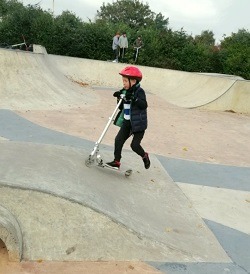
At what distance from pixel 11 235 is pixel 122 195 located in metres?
1.66

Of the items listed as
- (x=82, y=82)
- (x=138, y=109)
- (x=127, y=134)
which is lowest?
(x=82, y=82)

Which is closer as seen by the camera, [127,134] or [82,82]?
[127,134]

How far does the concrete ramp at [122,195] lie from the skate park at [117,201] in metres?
0.01

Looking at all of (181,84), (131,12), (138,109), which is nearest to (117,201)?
(138,109)

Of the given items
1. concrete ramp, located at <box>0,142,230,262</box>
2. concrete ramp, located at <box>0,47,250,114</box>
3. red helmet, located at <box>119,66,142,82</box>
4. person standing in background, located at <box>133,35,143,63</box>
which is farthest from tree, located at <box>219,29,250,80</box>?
red helmet, located at <box>119,66,142,82</box>

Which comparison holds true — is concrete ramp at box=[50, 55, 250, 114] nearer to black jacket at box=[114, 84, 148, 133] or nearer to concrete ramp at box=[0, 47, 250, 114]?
concrete ramp at box=[0, 47, 250, 114]

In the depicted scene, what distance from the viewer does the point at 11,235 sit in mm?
3018

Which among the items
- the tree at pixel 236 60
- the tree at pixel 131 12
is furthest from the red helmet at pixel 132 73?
the tree at pixel 131 12

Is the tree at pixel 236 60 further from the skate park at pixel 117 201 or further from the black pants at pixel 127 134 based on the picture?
the black pants at pixel 127 134

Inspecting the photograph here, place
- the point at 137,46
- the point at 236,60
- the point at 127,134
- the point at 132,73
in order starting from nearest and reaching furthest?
the point at 132,73
the point at 127,134
the point at 137,46
the point at 236,60

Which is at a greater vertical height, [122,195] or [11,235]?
[11,235]

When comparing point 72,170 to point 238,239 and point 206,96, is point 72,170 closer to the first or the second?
point 238,239

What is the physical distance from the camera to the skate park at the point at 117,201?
129 inches

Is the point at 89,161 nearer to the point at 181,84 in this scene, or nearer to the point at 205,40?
the point at 181,84
